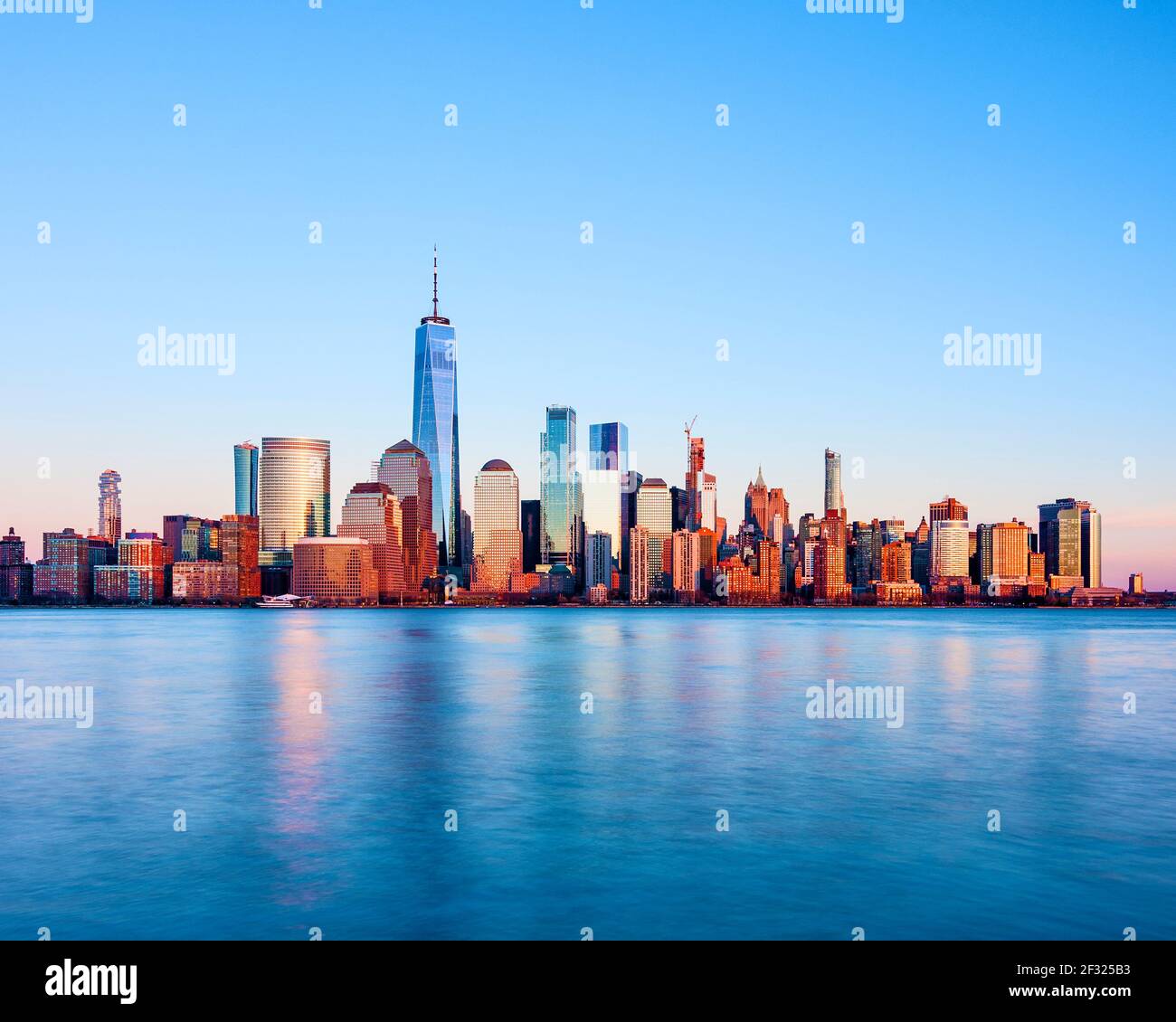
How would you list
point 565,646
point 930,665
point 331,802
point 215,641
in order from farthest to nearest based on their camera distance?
point 215,641, point 565,646, point 930,665, point 331,802

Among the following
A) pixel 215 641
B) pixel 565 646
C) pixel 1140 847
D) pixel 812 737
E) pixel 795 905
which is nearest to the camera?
pixel 795 905

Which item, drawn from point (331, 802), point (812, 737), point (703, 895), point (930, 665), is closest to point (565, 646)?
point (930, 665)

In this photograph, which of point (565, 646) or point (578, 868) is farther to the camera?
point (565, 646)

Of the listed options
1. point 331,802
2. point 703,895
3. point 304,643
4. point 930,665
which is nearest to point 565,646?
point 304,643
